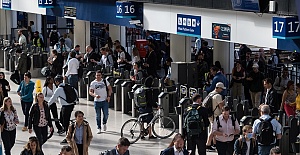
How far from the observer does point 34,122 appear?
16.1 meters

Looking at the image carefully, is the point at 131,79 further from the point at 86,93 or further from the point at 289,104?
the point at 289,104

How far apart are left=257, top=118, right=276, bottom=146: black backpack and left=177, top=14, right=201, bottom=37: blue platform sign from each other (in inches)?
259

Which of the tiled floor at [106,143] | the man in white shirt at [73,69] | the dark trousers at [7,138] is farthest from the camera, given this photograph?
the man in white shirt at [73,69]

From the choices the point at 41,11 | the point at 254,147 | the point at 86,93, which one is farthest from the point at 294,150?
the point at 41,11

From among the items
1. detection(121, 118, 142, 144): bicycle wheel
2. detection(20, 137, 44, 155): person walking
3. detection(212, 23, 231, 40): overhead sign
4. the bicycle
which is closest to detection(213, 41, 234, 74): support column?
detection(212, 23, 231, 40): overhead sign

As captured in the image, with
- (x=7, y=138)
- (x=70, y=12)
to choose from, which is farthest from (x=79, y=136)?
(x=70, y=12)

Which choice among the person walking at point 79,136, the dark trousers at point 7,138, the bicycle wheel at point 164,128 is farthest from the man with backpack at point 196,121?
the dark trousers at point 7,138

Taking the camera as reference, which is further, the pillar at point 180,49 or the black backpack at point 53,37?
the black backpack at point 53,37

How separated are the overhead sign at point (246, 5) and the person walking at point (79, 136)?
15.9 feet

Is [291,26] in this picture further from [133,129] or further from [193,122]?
[133,129]

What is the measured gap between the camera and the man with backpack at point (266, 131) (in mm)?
14406

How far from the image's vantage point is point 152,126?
61.8 feet

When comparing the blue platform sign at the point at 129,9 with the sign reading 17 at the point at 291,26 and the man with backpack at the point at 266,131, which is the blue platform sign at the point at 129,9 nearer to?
the sign reading 17 at the point at 291,26

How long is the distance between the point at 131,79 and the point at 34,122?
Answer: 23.0 ft
